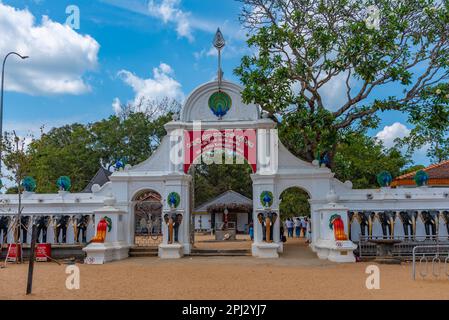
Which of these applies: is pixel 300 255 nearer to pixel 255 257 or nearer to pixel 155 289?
pixel 255 257

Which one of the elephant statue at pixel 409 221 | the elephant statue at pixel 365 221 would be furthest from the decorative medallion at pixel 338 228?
the elephant statue at pixel 409 221

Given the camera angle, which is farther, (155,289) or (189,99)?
(189,99)

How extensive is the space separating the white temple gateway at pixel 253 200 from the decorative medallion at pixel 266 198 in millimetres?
34

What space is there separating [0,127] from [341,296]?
14045 millimetres

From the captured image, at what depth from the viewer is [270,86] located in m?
15.4

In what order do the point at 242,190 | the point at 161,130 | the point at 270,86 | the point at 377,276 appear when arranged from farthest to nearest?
the point at 242,190 → the point at 161,130 → the point at 270,86 → the point at 377,276

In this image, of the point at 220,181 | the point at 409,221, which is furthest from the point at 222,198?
the point at 409,221

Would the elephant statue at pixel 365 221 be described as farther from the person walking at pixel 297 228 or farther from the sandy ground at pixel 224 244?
the person walking at pixel 297 228

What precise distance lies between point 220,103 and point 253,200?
142 inches

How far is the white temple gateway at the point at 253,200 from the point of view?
15570mm

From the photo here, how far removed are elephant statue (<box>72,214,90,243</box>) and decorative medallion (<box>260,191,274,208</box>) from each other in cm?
612

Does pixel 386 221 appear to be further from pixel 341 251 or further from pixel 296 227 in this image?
pixel 296 227
